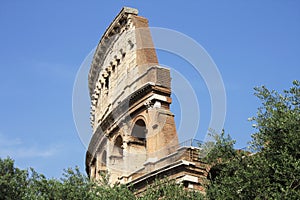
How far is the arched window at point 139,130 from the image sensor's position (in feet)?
94.9

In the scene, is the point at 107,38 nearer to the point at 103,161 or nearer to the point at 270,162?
the point at 103,161

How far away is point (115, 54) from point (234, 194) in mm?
20364

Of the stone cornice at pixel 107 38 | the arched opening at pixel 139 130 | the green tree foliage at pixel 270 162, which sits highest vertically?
the stone cornice at pixel 107 38

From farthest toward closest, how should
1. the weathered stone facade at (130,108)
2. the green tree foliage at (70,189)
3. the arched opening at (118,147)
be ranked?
the arched opening at (118,147), the weathered stone facade at (130,108), the green tree foliage at (70,189)

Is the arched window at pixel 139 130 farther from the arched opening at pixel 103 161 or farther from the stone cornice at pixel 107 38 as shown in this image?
the stone cornice at pixel 107 38

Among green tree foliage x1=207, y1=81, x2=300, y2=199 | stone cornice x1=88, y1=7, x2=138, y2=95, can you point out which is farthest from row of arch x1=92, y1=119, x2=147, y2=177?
green tree foliage x1=207, y1=81, x2=300, y2=199

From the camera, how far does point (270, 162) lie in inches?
632

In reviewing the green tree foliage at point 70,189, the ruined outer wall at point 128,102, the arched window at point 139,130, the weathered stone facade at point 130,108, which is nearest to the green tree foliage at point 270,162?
the green tree foliage at point 70,189

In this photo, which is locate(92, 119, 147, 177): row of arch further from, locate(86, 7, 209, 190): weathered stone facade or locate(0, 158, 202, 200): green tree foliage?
locate(0, 158, 202, 200): green tree foliage

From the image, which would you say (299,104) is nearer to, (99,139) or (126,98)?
(126,98)

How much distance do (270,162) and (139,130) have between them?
45.9 feet

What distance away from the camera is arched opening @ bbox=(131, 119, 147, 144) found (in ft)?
95.0

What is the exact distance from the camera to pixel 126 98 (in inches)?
1169

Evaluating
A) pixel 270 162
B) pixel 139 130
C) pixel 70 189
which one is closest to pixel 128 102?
pixel 139 130
